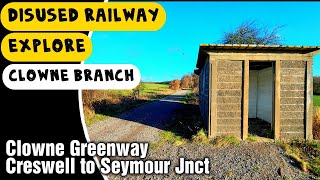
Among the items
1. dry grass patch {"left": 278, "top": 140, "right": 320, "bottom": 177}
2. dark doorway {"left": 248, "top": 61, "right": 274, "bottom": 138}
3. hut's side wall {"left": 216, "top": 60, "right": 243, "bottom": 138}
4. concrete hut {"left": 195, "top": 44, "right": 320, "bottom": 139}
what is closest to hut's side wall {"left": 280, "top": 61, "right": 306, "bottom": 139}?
concrete hut {"left": 195, "top": 44, "right": 320, "bottom": 139}

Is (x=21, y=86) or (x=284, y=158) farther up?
(x=21, y=86)

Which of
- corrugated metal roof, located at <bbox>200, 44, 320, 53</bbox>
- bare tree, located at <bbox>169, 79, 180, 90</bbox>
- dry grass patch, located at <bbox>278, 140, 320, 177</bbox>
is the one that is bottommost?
dry grass patch, located at <bbox>278, 140, 320, 177</bbox>

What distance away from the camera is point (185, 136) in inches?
349

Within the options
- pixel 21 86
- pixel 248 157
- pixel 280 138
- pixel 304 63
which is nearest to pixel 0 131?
pixel 21 86

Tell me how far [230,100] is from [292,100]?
2.13m

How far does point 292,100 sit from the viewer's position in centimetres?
820

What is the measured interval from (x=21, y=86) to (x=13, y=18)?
84cm

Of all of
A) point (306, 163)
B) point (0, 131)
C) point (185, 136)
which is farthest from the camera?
point (185, 136)

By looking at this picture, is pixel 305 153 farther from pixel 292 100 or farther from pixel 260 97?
pixel 260 97

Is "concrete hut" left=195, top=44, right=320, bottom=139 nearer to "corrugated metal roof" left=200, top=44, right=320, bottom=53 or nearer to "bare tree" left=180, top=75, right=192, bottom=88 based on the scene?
"corrugated metal roof" left=200, top=44, right=320, bottom=53

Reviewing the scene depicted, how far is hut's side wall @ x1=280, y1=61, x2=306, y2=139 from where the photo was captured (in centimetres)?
818

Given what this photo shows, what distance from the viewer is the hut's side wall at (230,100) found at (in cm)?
819

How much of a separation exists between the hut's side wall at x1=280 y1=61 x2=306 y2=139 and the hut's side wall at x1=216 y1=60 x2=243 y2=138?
1472mm

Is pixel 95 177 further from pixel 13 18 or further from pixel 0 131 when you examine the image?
pixel 13 18
